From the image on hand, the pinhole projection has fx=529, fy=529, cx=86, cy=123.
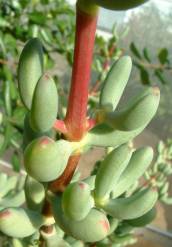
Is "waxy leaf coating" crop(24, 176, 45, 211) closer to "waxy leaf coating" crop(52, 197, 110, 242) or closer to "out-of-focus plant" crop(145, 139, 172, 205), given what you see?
"waxy leaf coating" crop(52, 197, 110, 242)

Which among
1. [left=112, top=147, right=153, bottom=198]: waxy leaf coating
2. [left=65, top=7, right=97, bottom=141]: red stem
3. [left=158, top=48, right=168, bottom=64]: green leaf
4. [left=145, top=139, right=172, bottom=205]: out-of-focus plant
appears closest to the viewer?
[left=65, top=7, right=97, bottom=141]: red stem

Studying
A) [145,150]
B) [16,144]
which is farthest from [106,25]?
[145,150]

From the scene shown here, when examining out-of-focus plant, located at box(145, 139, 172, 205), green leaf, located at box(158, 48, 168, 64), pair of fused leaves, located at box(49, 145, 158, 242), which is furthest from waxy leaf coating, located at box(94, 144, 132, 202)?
green leaf, located at box(158, 48, 168, 64)

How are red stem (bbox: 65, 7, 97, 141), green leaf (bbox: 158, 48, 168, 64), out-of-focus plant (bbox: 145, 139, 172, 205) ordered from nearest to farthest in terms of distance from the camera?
red stem (bbox: 65, 7, 97, 141)
out-of-focus plant (bbox: 145, 139, 172, 205)
green leaf (bbox: 158, 48, 168, 64)

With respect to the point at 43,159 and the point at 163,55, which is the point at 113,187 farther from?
the point at 163,55

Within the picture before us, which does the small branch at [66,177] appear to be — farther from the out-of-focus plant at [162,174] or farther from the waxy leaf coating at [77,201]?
the out-of-focus plant at [162,174]

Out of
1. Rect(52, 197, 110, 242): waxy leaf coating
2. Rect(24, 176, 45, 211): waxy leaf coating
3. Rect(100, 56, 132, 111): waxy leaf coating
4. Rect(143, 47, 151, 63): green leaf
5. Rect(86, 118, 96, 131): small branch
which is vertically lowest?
Rect(143, 47, 151, 63): green leaf

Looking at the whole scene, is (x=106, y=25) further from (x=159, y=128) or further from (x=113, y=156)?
(x=113, y=156)
